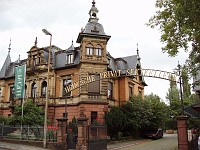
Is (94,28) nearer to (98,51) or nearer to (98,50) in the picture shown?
(98,50)

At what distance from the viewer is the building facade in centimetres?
2736

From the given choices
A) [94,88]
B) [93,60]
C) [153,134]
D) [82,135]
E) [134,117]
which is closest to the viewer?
[82,135]

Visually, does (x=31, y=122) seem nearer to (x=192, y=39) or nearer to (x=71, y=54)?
(x=71, y=54)

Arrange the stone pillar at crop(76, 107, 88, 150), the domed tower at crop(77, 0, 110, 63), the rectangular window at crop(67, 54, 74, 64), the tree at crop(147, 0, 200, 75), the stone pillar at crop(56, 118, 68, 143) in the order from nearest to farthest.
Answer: the tree at crop(147, 0, 200, 75), the stone pillar at crop(76, 107, 88, 150), the stone pillar at crop(56, 118, 68, 143), the domed tower at crop(77, 0, 110, 63), the rectangular window at crop(67, 54, 74, 64)

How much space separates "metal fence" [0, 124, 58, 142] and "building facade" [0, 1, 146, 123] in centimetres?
550

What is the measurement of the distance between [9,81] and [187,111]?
25488 millimetres

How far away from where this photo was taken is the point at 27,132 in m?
21.0

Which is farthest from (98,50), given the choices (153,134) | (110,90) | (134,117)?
(153,134)

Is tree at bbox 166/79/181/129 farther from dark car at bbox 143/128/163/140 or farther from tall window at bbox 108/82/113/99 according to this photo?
tall window at bbox 108/82/113/99

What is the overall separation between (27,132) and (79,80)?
23.5 ft

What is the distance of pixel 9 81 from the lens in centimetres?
3550

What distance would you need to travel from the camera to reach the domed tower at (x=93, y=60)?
27.3 m

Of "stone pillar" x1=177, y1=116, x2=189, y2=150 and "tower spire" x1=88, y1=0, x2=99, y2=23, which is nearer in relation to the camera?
"stone pillar" x1=177, y1=116, x2=189, y2=150

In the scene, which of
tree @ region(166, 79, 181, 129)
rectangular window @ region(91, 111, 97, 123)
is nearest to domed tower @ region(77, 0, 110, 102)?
rectangular window @ region(91, 111, 97, 123)
